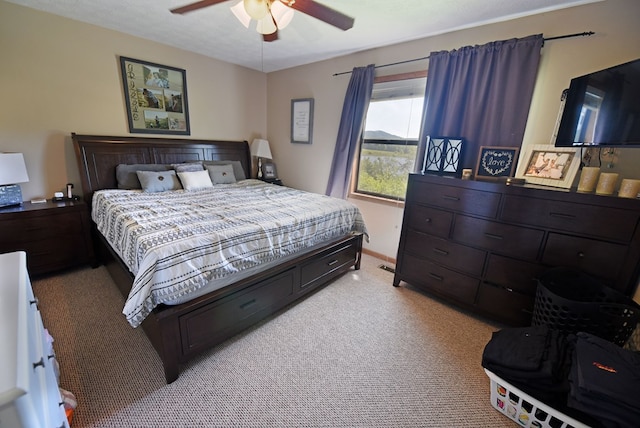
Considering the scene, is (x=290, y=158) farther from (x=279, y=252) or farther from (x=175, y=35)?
(x=279, y=252)

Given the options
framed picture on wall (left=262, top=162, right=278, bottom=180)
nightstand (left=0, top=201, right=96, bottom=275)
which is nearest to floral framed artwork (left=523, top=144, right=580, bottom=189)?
framed picture on wall (left=262, top=162, right=278, bottom=180)

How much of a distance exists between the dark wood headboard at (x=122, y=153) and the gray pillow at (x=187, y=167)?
0.20 metres

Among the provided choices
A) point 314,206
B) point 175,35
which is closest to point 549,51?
point 314,206

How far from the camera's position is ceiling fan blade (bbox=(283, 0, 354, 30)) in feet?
5.25

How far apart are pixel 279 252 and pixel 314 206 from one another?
2.16ft

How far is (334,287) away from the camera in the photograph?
2.67 m

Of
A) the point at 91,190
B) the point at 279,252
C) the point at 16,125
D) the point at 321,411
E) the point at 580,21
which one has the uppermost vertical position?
the point at 580,21

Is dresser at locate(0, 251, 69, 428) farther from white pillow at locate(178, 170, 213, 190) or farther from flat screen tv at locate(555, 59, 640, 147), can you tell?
flat screen tv at locate(555, 59, 640, 147)

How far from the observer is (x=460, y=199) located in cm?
215

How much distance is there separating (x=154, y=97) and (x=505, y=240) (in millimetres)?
3964

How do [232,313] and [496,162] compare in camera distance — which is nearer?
[232,313]

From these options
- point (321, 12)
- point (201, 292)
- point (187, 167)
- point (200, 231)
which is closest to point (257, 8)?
point (321, 12)

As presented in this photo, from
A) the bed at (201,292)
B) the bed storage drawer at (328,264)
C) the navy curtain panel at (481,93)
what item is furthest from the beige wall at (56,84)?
the navy curtain panel at (481,93)

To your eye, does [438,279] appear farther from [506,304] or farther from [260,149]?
[260,149]
